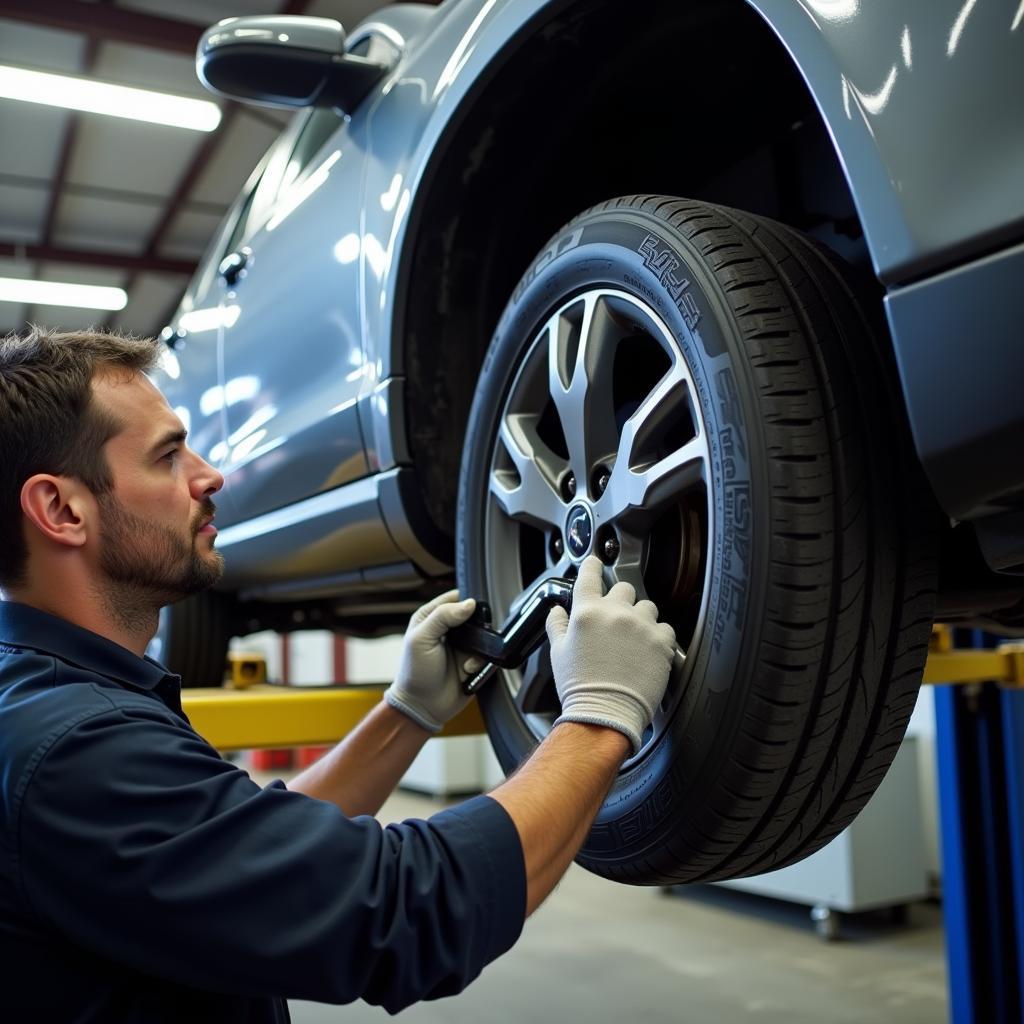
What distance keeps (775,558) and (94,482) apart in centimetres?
64

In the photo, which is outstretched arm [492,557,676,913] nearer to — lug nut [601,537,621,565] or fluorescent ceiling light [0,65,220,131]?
lug nut [601,537,621,565]

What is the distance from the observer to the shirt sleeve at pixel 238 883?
0.77 m

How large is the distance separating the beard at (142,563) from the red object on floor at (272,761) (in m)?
8.62

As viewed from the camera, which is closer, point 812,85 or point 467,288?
point 812,85

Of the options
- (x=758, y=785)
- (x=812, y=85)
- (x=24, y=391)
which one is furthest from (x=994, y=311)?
(x=24, y=391)

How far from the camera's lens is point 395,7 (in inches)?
68.7

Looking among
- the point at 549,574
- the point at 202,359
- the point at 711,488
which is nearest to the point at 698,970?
the point at 202,359

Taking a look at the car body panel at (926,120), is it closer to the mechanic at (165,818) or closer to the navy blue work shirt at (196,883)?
the mechanic at (165,818)

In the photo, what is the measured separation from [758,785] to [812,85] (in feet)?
1.74

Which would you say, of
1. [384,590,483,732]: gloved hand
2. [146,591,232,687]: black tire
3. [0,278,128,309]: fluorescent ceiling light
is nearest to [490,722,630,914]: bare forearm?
[384,590,483,732]: gloved hand

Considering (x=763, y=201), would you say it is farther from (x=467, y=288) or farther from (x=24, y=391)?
(x=24, y=391)

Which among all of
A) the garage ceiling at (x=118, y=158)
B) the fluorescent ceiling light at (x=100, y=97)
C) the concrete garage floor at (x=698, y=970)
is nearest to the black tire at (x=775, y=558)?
the concrete garage floor at (x=698, y=970)

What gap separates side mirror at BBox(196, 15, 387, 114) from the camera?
59.3 inches

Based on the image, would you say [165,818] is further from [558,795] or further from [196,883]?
[558,795]
